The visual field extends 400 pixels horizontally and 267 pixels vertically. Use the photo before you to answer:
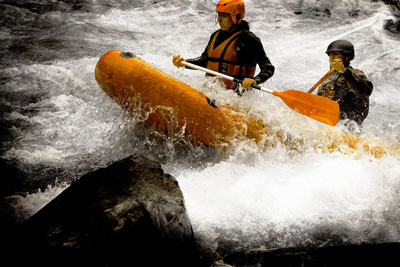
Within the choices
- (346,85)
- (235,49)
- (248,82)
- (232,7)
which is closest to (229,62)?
(235,49)

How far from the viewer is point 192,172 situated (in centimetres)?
344

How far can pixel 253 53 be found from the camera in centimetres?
365

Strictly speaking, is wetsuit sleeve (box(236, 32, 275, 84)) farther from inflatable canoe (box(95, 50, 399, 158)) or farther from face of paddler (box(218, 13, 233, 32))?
inflatable canoe (box(95, 50, 399, 158))

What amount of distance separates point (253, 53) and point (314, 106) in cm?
87

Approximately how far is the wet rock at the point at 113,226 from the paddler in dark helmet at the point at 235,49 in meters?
1.78

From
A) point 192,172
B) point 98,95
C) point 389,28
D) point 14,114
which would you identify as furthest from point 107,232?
point 389,28

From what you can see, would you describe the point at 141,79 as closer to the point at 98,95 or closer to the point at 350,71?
the point at 98,95

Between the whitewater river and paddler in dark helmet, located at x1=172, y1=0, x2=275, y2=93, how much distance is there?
0.25m

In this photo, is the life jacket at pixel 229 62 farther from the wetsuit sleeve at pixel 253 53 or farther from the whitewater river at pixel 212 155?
the whitewater river at pixel 212 155

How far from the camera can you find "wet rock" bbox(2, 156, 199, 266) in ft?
5.50

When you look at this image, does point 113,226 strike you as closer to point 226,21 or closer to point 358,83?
point 226,21

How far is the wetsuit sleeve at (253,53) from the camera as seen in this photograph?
3.61 m

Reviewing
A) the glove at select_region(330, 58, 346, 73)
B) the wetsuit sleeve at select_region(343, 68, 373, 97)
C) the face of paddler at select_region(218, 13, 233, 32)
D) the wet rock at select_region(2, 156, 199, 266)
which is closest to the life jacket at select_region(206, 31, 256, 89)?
the face of paddler at select_region(218, 13, 233, 32)

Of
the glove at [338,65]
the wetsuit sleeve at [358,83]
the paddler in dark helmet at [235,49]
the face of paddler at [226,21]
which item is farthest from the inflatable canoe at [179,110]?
the face of paddler at [226,21]
